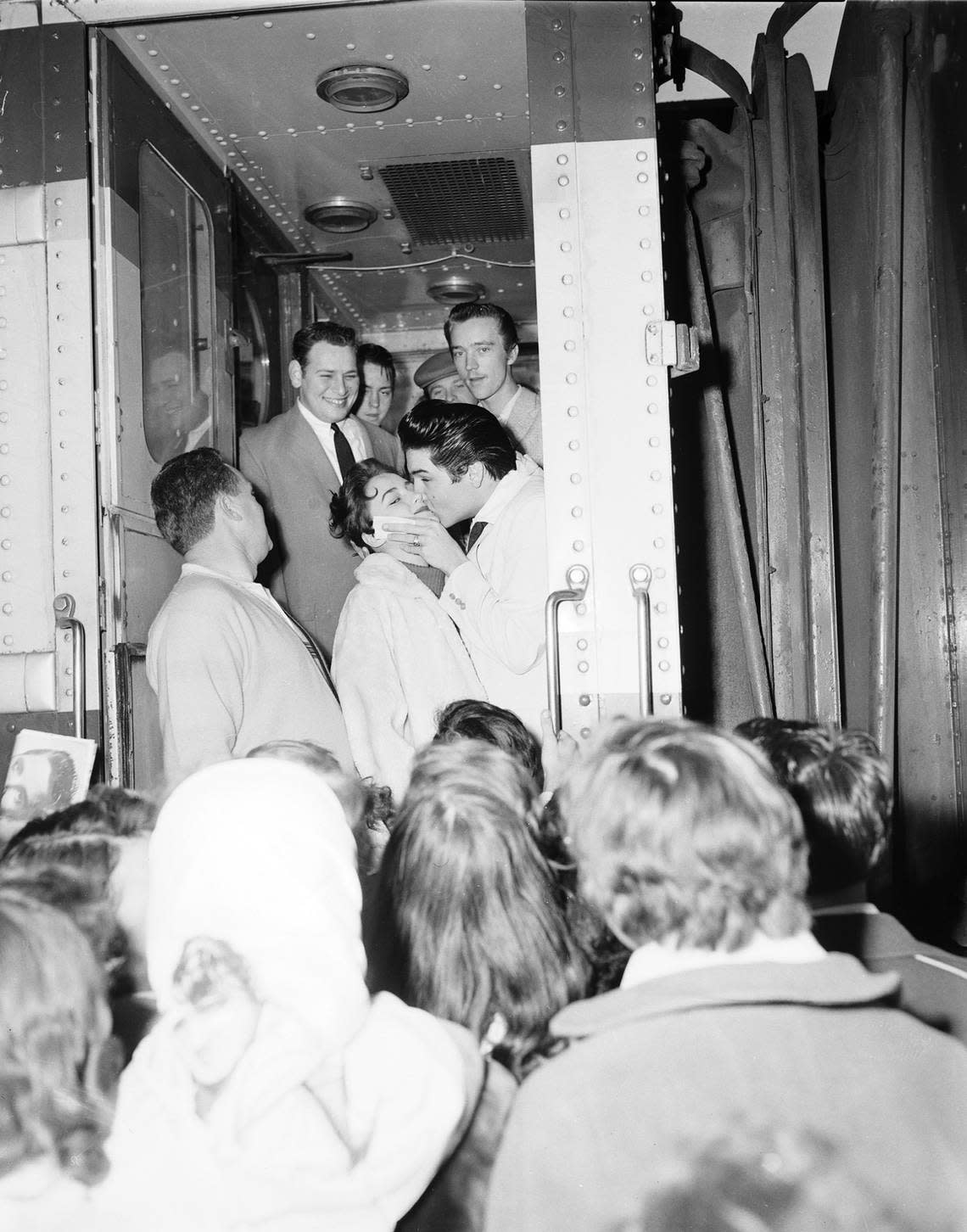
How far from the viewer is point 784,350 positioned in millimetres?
3639

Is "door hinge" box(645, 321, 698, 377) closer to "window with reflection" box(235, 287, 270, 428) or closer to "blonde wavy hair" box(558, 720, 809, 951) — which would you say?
"blonde wavy hair" box(558, 720, 809, 951)

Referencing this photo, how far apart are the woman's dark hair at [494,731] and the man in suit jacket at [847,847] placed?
757 millimetres

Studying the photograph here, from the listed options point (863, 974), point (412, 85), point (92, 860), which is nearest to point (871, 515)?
point (412, 85)

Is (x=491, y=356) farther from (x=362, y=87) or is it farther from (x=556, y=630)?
(x=556, y=630)

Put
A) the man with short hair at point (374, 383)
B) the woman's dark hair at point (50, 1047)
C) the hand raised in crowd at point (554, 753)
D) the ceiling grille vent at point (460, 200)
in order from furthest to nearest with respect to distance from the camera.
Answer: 1. the man with short hair at point (374, 383)
2. the ceiling grille vent at point (460, 200)
3. the hand raised in crowd at point (554, 753)
4. the woman's dark hair at point (50, 1047)

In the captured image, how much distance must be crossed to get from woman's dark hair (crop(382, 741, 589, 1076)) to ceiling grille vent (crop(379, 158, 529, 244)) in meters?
2.95

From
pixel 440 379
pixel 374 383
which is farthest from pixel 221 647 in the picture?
pixel 440 379

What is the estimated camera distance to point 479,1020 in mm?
1590

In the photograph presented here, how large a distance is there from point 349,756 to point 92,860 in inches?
45.2

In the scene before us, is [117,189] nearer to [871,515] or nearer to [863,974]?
[871,515]

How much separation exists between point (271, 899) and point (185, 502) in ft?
5.70

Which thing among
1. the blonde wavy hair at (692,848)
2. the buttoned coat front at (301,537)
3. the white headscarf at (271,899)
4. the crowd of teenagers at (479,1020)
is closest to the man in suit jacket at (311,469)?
the buttoned coat front at (301,537)

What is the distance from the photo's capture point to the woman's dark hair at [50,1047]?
140 cm

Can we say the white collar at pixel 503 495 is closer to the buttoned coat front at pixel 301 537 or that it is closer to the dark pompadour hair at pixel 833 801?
the buttoned coat front at pixel 301 537
